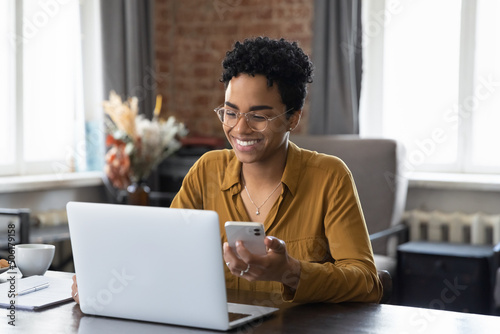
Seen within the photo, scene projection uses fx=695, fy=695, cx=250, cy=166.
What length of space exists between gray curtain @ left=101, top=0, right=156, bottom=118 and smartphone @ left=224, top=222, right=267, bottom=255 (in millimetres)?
3208

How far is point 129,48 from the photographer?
Result: 4574 millimetres

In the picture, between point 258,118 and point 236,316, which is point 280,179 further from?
point 236,316

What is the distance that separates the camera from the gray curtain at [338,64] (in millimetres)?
4363

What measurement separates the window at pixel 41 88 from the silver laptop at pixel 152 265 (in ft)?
9.20

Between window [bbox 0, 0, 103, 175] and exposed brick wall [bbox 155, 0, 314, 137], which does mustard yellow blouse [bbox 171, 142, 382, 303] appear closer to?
window [bbox 0, 0, 103, 175]

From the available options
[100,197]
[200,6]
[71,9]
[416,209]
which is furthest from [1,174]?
[416,209]

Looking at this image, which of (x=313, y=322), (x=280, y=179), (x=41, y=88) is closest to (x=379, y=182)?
(x=280, y=179)

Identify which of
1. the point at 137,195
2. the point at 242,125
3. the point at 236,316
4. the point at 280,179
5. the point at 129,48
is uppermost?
the point at 129,48

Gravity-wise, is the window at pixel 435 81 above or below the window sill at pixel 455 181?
above

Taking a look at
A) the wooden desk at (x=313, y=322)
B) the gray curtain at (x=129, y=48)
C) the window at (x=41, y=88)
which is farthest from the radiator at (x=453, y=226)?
the wooden desk at (x=313, y=322)

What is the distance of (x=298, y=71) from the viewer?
1.99 metres

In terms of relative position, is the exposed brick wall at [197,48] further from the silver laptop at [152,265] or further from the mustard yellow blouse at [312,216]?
the silver laptop at [152,265]

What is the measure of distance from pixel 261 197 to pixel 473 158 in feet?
8.61

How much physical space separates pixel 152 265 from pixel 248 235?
8.2 inches
